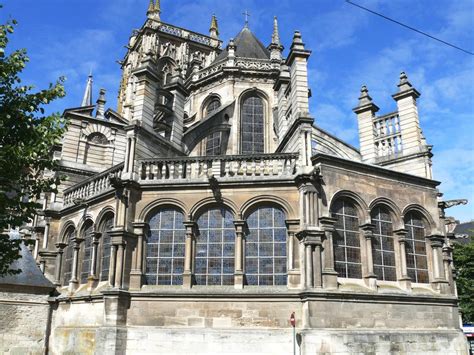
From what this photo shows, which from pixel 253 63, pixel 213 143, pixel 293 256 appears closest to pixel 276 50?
pixel 253 63

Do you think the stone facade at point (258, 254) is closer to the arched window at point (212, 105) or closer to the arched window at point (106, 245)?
the arched window at point (106, 245)

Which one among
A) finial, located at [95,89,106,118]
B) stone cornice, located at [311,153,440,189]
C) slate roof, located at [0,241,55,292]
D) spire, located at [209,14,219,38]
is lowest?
slate roof, located at [0,241,55,292]

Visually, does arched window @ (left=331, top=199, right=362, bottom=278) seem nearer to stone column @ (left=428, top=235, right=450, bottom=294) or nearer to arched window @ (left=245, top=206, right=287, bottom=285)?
arched window @ (left=245, top=206, right=287, bottom=285)

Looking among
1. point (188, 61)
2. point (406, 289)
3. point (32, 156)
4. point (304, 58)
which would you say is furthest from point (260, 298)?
point (188, 61)

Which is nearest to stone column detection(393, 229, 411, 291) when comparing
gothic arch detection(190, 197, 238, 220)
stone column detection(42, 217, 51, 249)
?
gothic arch detection(190, 197, 238, 220)

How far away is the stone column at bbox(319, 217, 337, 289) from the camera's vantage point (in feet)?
41.2

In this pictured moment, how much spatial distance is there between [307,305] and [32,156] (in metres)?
7.70

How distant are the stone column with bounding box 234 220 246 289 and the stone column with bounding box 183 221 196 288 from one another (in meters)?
1.33

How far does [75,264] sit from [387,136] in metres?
12.8

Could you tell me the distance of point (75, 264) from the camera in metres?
16.2

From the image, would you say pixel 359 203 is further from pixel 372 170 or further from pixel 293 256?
pixel 293 256

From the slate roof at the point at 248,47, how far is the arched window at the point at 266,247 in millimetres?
17090

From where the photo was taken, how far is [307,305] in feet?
39.9

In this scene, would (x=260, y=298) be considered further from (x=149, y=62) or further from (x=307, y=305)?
(x=149, y=62)
